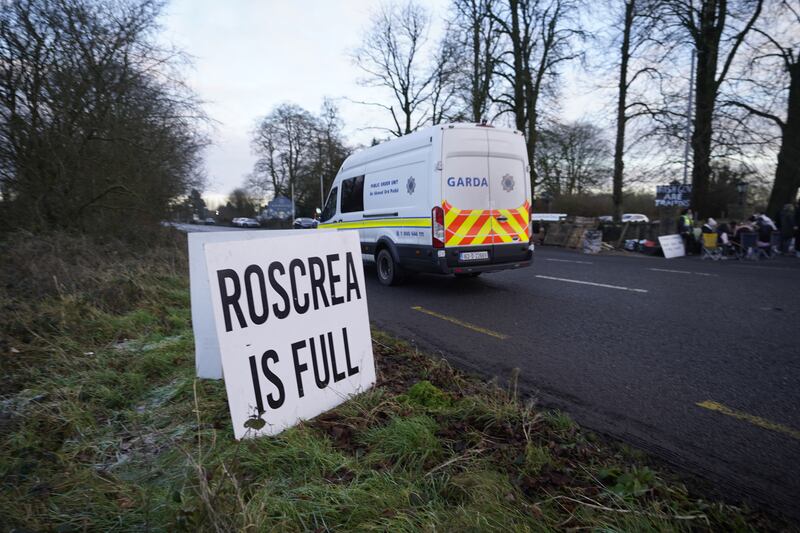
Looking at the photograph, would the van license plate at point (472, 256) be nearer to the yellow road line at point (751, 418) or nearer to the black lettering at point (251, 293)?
the yellow road line at point (751, 418)

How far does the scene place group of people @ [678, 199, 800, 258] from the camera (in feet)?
45.5

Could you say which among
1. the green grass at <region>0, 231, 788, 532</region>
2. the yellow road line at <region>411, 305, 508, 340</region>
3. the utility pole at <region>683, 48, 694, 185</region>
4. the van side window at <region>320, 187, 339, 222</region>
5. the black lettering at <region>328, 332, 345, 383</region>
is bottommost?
the yellow road line at <region>411, 305, 508, 340</region>

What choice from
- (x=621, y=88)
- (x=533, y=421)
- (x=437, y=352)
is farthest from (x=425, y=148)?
(x=621, y=88)

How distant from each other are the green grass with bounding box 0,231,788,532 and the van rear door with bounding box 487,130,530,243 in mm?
4210

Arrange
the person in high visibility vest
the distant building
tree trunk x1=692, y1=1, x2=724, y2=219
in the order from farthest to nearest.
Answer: the distant building, tree trunk x1=692, y1=1, x2=724, y2=219, the person in high visibility vest

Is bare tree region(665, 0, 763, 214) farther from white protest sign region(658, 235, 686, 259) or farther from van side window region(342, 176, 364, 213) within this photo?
van side window region(342, 176, 364, 213)

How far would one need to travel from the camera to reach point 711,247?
1433cm

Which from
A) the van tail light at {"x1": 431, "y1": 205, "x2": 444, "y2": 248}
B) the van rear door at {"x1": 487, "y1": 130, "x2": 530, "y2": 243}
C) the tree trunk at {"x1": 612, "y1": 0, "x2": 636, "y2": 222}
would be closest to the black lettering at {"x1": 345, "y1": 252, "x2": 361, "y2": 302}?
the van tail light at {"x1": 431, "y1": 205, "x2": 444, "y2": 248}

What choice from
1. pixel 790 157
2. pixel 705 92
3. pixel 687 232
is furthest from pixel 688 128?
pixel 687 232

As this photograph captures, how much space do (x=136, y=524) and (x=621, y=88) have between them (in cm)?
2217

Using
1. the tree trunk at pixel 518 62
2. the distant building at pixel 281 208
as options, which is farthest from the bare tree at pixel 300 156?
the tree trunk at pixel 518 62

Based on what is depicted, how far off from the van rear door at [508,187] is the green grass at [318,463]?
166 inches

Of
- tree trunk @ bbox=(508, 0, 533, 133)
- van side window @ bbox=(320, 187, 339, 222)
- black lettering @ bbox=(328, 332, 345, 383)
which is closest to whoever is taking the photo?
black lettering @ bbox=(328, 332, 345, 383)

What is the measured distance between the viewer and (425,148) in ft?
22.4
